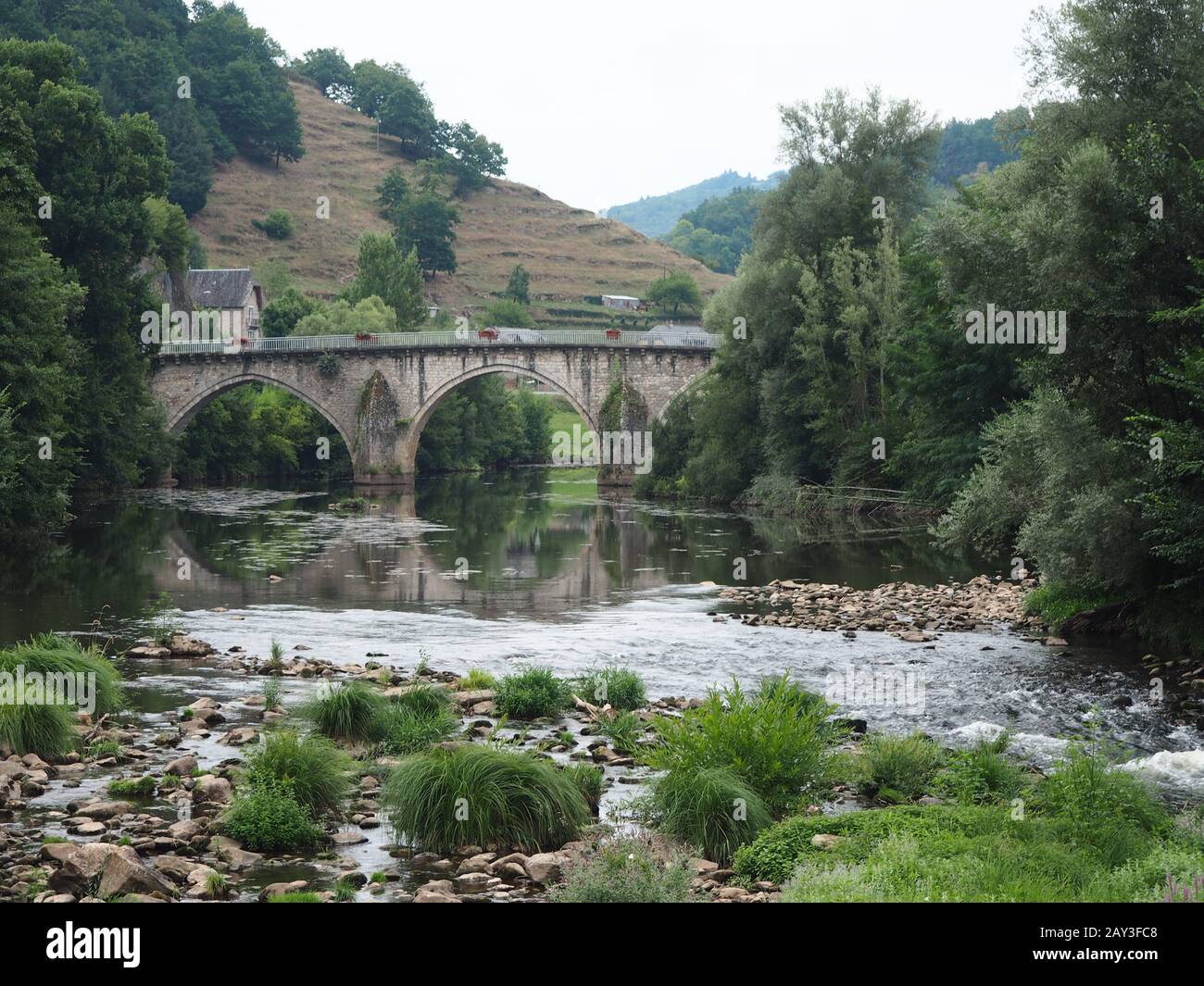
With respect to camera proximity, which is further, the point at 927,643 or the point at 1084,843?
the point at 927,643

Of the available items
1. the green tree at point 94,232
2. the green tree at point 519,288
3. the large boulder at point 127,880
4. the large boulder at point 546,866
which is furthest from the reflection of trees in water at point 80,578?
the green tree at point 519,288

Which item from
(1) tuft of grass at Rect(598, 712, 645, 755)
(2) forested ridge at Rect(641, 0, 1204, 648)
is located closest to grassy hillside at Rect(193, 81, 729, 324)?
(2) forested ridge at Rect(641, 0, 1204, 648)

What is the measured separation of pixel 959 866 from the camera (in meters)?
8.80

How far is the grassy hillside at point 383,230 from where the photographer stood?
432 ft

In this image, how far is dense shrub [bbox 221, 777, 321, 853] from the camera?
10469mm

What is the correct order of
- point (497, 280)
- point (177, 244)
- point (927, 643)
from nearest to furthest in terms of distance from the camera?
point (927, 643), point (177, 244), point (497, 280)

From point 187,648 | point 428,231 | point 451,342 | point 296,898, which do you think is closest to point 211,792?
point 296,898

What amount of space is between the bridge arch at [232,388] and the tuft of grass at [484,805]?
65047 millimetres

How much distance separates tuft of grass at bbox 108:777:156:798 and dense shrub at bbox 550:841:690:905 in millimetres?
4512

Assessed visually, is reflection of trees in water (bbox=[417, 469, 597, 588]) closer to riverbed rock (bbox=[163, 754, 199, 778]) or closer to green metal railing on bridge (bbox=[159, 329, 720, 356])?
green metal railing on bridge (bbox=[159, 329, 720, 356])

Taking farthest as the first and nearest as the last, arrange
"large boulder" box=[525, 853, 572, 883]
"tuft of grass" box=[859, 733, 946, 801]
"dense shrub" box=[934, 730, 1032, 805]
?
"tuft of grass" box=[859, 733, 946, 801] < "dense shrub" box=[934, 730, 1032, 805] < "large boulder" box=[525, 853, 572, 883]
